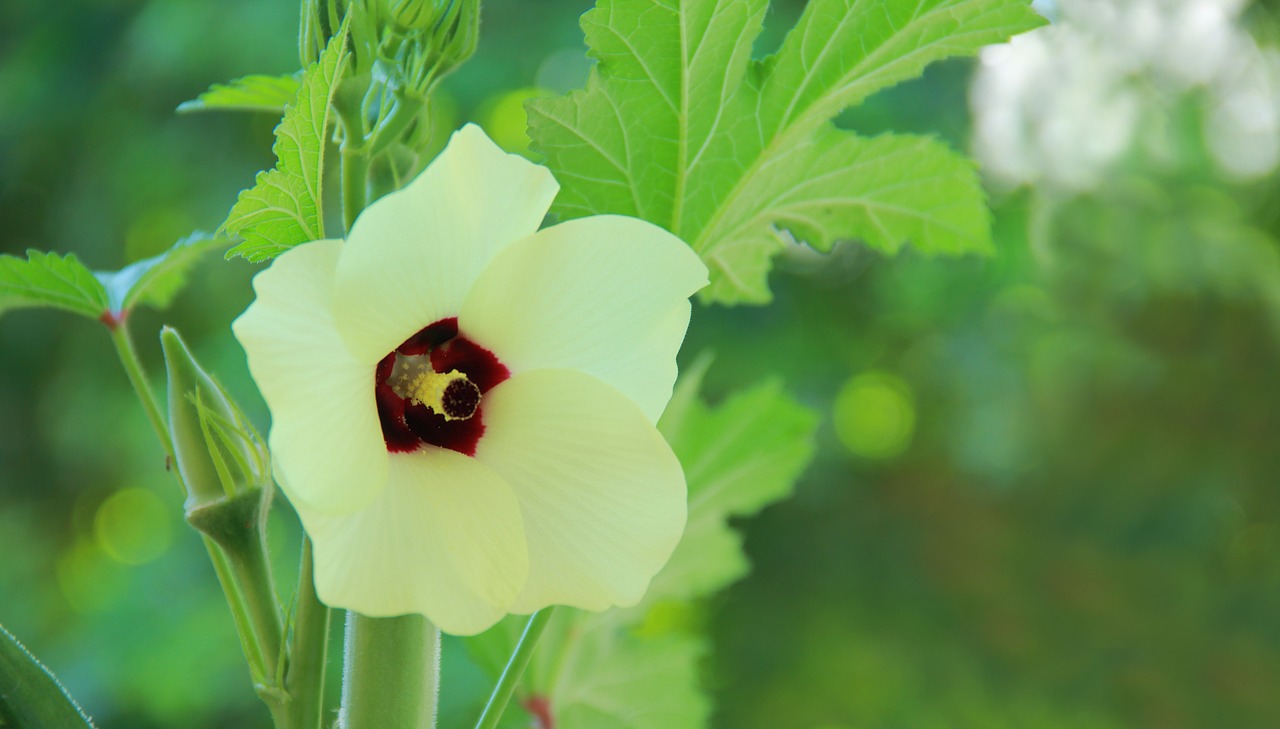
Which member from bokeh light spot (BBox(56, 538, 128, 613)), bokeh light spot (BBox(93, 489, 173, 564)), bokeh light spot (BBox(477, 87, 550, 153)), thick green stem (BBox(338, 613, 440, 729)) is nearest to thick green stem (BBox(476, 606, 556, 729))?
thick green stem (BBox(338, 613, 440, 729))

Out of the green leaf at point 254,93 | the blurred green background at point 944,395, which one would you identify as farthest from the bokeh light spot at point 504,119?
the green leaf at point 254,93

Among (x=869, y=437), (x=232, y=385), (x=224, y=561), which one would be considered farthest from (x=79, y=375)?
(x=224, y=561)

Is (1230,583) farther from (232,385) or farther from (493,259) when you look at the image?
(493,259)

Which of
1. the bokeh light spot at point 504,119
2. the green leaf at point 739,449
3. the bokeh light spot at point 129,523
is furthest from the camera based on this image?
the bokeh light spot at point 129,523

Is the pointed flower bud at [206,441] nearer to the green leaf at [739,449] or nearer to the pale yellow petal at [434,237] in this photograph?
the pale yellow petal at [434,237]

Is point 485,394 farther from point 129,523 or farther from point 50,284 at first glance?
point 129,523

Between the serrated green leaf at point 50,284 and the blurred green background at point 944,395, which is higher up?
the serrated green leaf at point 50,284
